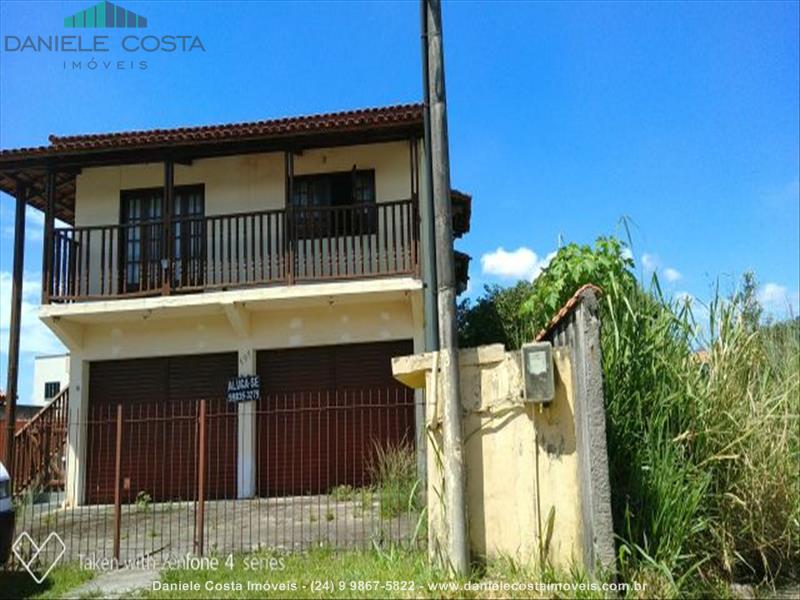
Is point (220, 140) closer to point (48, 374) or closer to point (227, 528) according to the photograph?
point (227, 528)

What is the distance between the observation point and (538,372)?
18.4 ft

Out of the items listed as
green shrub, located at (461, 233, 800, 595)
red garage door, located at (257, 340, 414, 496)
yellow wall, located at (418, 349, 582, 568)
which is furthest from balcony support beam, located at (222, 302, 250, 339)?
green shrub, located at (461, 233, 800, 595)

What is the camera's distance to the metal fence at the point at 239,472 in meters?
9.47

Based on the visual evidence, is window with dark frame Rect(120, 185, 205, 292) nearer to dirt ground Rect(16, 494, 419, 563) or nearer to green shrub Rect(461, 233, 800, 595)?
dirt ground Rect(16, 494, 419, 563)

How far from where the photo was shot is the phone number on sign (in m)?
5.59

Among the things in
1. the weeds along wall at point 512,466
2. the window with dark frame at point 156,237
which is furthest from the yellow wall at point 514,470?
the window with dark frame at point 156,237

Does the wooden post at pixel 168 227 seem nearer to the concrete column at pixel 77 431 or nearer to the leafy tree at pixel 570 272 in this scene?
the concrete column at pixel 77 431

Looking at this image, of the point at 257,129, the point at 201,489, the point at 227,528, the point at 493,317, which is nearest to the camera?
the point at 201,489

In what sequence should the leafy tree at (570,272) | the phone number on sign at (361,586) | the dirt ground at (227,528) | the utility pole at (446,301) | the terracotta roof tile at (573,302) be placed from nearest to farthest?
the terracotta roof tile at (573,302) → the phone number on sign at (361,586) → the utility pole at (446,301) → the dirt ground at (227,528) → the leafy tree at (570,272)

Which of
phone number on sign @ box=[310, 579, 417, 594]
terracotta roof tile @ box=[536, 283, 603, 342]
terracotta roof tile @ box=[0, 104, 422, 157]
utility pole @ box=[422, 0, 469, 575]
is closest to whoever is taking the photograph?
terracotta roof tile @ box=[536, 283, 603, 342]

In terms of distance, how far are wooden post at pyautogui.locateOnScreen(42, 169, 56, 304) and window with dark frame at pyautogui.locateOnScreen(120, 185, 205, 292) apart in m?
1.20

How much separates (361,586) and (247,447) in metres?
7.08

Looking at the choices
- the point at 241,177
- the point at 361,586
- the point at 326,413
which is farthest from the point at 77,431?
the point at 361,586

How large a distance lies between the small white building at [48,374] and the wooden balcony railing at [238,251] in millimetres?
18294
